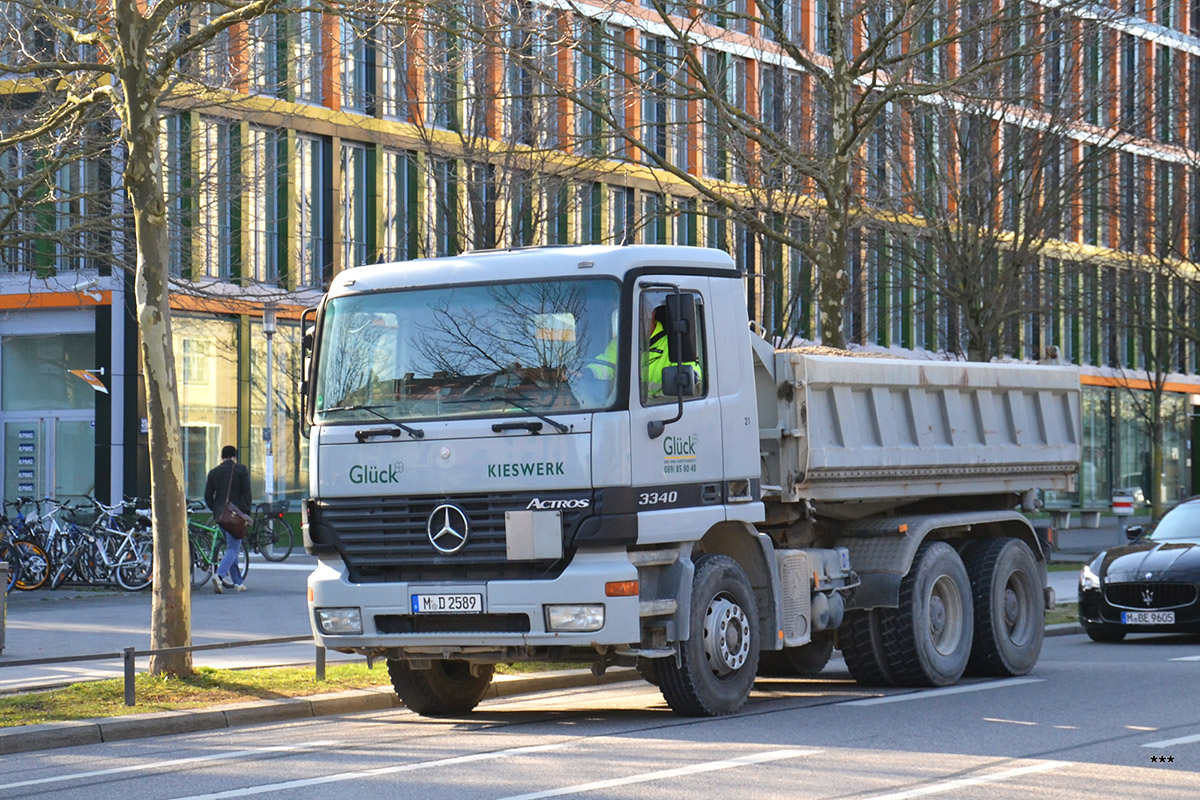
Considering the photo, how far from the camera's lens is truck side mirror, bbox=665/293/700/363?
440 inches

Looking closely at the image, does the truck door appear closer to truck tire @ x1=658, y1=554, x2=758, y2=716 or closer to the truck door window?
the truck door window

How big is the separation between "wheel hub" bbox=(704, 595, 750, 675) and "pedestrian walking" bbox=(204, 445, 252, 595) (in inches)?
510

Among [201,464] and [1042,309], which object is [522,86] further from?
[201,464]

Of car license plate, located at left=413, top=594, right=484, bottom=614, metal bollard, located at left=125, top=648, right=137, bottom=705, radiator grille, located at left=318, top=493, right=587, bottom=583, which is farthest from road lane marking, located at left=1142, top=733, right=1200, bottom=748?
metal bollard, located at left=125, top=648, right=137, bottom=705

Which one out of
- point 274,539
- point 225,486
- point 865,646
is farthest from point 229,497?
point 865,646

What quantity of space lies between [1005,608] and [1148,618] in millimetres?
3324

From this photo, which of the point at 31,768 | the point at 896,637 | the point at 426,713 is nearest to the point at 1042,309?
the point at 896,637

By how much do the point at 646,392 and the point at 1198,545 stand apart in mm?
8777

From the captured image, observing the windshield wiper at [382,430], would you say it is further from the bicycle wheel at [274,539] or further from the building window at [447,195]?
the bicycle wheel at [274,539]

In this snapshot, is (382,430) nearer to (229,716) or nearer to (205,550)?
(229,716)

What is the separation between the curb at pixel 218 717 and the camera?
11.2 metres

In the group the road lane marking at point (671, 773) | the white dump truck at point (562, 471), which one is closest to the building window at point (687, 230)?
the white dump truck at point (562, 471)

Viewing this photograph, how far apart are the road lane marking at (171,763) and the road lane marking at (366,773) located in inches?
44.9

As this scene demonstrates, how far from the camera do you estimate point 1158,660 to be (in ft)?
51.8
